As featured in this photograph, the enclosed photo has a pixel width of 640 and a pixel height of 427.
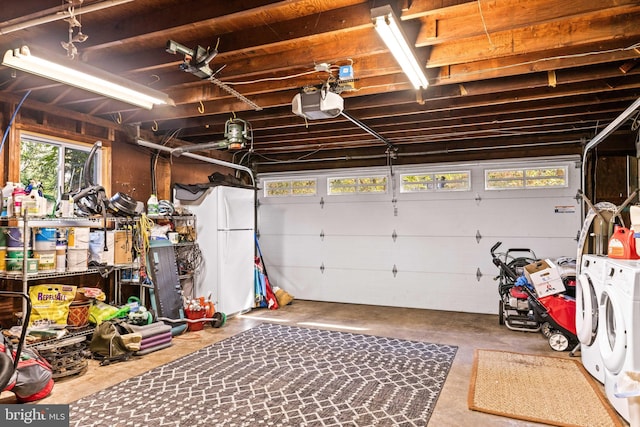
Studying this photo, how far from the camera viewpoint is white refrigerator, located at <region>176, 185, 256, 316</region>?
18.9 feet

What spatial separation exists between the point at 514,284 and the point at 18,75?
590cm

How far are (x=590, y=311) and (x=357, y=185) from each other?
14.3ft

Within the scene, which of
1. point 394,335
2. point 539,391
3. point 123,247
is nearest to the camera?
point 539,391

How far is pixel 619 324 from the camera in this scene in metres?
2.82

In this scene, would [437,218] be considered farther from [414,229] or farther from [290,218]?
[290,218]

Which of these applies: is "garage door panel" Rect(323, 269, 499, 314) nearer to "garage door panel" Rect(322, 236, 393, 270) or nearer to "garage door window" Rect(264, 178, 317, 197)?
"garage door panel" Rect(322, 236, 393, 270)

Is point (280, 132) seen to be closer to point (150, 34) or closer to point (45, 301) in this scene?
point (150, 34)

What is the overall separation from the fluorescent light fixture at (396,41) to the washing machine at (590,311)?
220cm

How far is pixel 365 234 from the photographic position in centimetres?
716

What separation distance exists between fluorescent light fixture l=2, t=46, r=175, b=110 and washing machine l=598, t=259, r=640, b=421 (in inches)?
158

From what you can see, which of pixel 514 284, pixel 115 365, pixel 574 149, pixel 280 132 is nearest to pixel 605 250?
pixel 514 284

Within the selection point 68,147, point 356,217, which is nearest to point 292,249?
point 356,217

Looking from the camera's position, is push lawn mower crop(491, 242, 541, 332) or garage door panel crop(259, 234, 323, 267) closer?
push lawn mower crop(491, 242, 541, 332)

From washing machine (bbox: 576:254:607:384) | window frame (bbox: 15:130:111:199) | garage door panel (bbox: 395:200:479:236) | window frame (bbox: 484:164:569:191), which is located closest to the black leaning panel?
window frame (bbox: 15:130:111:199)
